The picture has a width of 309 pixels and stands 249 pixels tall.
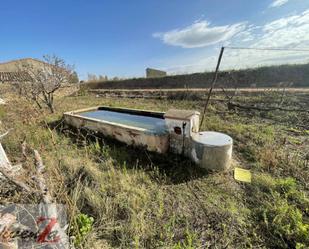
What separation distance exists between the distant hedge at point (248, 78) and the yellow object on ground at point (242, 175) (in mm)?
10087

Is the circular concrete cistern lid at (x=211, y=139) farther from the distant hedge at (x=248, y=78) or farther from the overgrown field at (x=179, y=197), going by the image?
the distant hedge at (x=248, y=78)

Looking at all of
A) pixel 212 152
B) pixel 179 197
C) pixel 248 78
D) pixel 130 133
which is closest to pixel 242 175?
pixel 212 152

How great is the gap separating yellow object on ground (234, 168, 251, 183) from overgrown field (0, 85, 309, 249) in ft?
0.33

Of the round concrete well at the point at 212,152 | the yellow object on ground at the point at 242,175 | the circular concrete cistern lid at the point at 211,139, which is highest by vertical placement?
the circular concrete cistern lid at the point at 211,139

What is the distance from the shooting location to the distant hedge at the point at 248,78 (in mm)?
12555

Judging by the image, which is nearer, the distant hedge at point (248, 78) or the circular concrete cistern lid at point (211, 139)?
the circular concrete cistern lid at point (211, 139)

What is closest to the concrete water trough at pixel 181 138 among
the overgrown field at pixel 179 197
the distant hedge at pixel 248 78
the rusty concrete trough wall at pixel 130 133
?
the rusty concrete trough wall at pixel 130 133

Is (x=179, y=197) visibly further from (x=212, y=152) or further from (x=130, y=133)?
(x=130, y=133)

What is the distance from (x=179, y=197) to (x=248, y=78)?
14750 mm

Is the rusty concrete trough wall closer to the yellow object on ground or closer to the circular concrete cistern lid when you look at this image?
the circular concrete cistern lid

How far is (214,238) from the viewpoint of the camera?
6.97ft

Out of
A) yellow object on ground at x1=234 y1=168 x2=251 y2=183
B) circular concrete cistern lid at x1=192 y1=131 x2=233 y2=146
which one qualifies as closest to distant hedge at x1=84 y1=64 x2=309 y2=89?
circular concrete cistern lid at x1=192 y1=131 x2=233 y2=146

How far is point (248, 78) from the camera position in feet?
47.7

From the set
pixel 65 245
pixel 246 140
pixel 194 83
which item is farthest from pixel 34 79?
pixel 194 83
